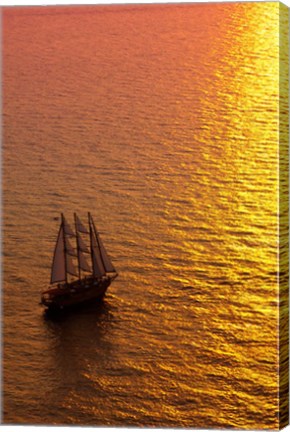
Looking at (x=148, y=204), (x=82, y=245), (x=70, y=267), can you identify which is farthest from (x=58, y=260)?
(x=148, y=204)

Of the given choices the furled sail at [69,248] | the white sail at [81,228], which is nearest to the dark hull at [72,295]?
the furled sail at [69,248]

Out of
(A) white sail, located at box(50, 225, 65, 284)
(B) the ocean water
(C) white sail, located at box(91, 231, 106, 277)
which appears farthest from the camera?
(A) white sail, located at box(50, 225, 65, 284)

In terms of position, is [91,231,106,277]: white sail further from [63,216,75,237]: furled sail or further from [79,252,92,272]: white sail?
[63,216,75,237]: furled sail

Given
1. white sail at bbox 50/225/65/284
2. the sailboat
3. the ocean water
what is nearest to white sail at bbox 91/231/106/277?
the sailboat

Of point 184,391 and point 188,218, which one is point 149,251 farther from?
point 184,391

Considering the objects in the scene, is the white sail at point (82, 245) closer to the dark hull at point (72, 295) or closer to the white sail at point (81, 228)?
the white sail at point (81, 228)

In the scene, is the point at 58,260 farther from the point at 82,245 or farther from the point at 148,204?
the point at 148,204

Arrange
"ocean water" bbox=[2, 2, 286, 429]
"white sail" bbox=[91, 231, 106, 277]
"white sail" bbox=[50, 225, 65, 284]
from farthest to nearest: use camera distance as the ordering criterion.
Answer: "white sail" bbox=[50, 225, 65, 284] → "white sail" bbox=[91, 231, 106, 277] → "ocean water" bbox=[2, 2, 286, 429]
